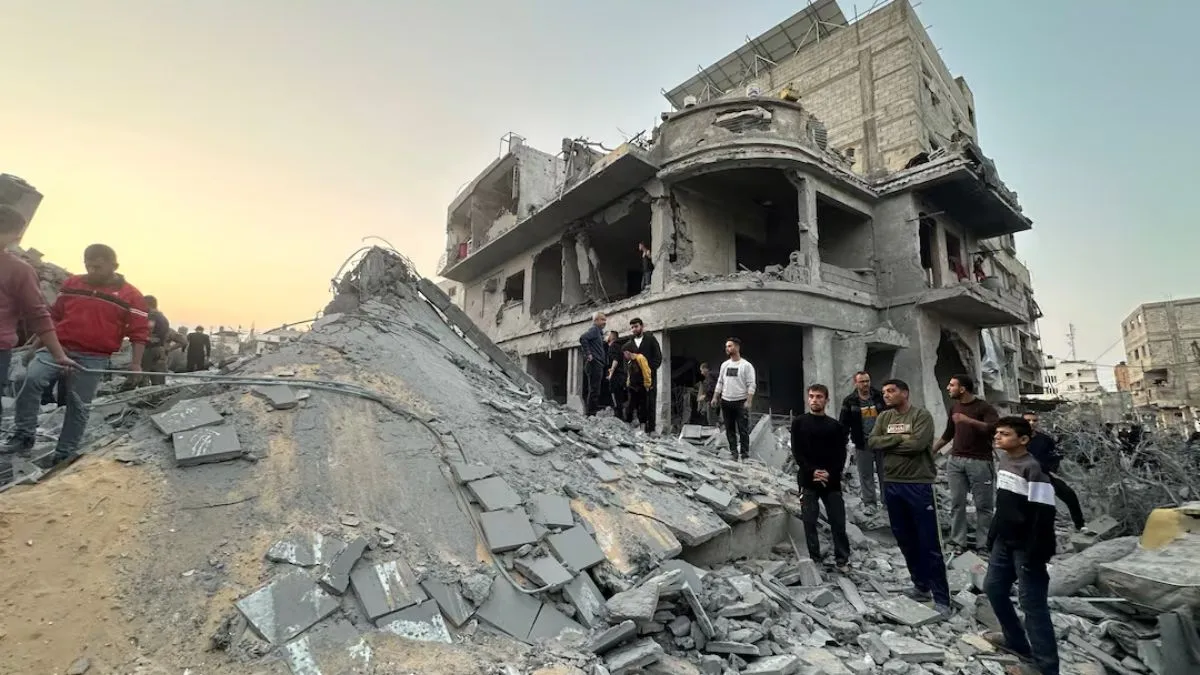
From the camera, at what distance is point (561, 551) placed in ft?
11.9

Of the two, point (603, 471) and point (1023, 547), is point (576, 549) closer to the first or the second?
point (603, 471)

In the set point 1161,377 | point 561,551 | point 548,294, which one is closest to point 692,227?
point 548,294

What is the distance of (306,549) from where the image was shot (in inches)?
118

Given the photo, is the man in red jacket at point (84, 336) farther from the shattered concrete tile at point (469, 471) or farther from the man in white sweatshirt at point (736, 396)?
the man in white sweatshirt at point (736, 396)

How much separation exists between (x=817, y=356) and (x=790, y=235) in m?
4.86

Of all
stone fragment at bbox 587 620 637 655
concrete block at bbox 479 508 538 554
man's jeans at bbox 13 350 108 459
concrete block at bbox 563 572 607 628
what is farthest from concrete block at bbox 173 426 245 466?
stone fragment at bbox 587 620 637 655

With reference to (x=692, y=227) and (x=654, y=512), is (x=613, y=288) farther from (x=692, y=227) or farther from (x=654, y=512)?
(x=654, y=512)

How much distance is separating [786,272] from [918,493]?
8717 millimetres

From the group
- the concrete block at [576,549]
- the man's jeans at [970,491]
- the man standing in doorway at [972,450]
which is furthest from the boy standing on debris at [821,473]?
the concrete block at [576,549]

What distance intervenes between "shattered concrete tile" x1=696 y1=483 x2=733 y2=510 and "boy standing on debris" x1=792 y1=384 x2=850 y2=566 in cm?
71

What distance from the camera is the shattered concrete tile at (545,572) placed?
3344 mm

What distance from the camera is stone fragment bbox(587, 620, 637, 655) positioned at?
9.74 feet

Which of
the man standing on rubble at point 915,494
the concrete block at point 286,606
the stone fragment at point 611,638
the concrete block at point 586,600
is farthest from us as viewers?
the man standing on rubble at point 915,494

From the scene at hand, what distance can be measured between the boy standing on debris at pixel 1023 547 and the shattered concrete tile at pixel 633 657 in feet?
7.61
